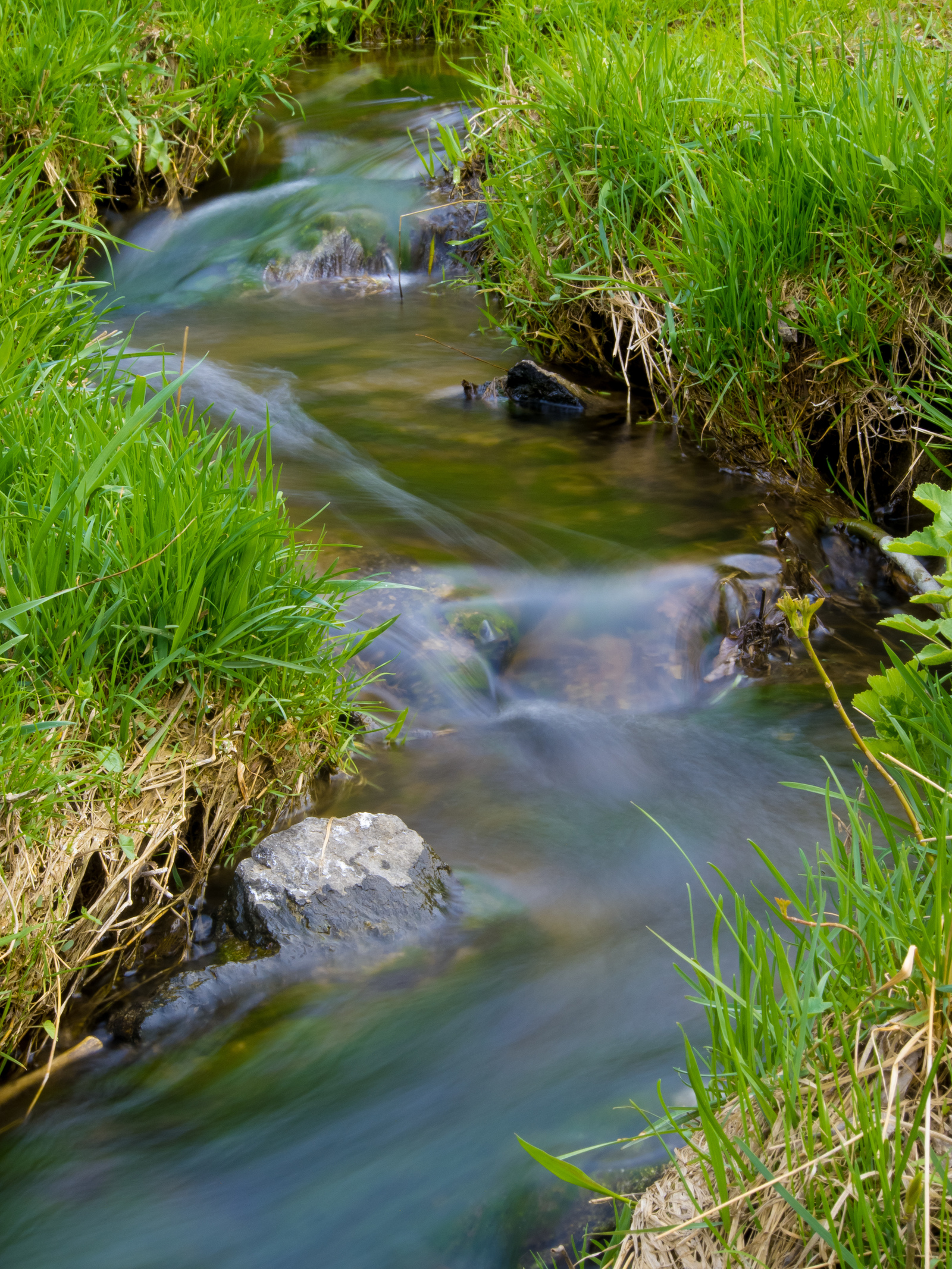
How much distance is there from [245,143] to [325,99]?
3.74 feet

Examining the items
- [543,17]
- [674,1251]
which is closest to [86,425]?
[674,1251]

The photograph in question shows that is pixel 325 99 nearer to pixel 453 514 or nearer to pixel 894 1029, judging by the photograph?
pixel 453 514

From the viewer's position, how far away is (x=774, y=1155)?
1.24m

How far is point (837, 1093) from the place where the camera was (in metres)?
1.20

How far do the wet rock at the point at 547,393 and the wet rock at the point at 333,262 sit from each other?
2000 millimetres

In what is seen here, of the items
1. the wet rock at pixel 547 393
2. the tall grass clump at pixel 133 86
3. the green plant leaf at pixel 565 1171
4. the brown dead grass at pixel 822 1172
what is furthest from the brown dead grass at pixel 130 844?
the tall grass clump at pixel 133 86

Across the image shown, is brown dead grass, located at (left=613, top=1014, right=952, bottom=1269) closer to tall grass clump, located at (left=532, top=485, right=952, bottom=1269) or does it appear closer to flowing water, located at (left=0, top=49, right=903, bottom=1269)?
tall grass clump, located at (left=532, top=485, right=952, bottom=1269)

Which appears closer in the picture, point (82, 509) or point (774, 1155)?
point (774, 1155)

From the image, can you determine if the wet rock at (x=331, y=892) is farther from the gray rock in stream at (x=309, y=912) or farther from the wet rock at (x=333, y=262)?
the wet rock at (x=333, y=262)

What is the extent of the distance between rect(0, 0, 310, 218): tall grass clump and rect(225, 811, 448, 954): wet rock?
3.27 metres

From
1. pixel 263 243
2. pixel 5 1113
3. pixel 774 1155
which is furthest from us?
pixel 263 243

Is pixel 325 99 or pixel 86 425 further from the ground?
pixel 325 99

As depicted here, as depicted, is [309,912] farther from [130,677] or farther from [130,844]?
[130,677]

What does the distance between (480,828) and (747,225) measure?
2206mm
